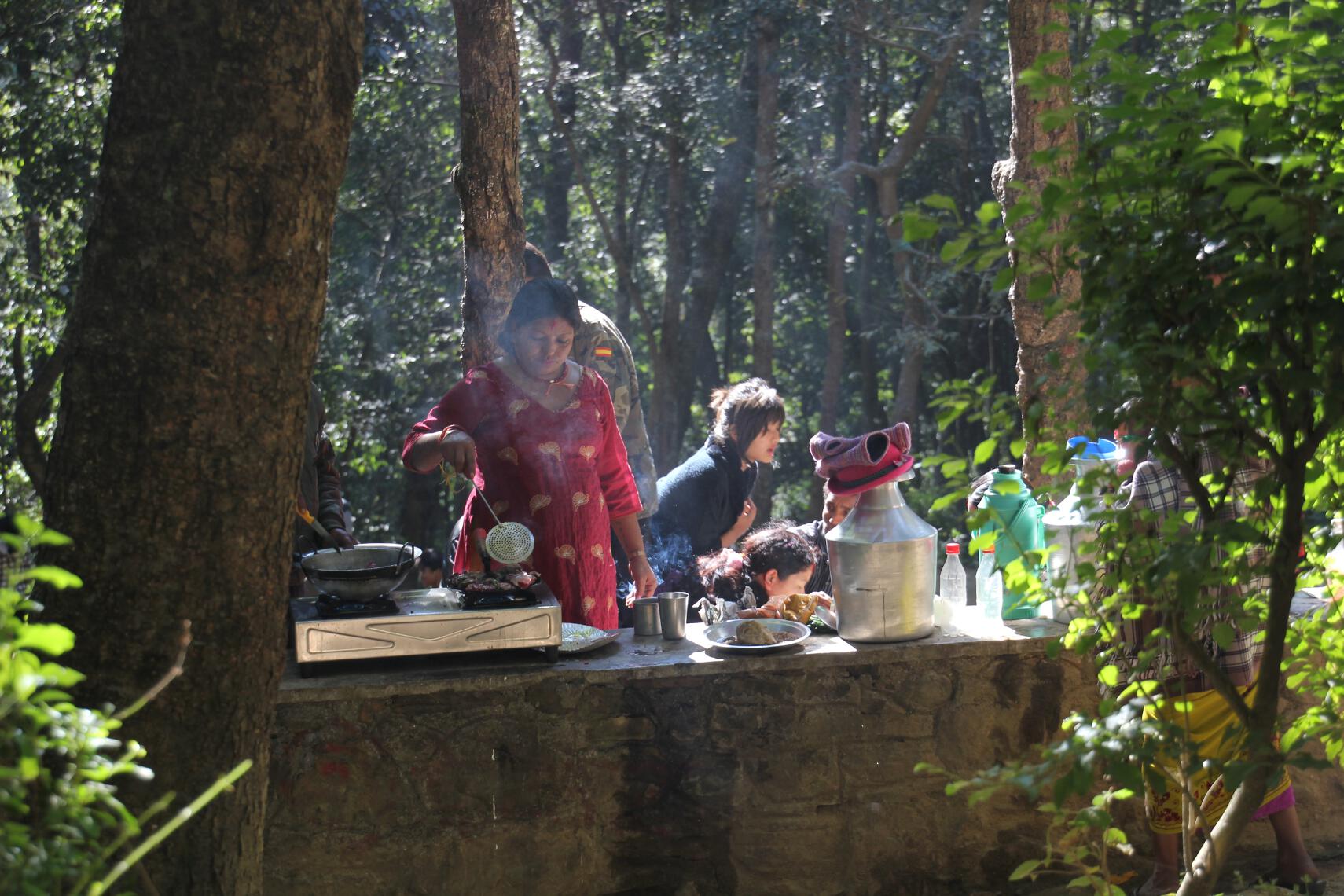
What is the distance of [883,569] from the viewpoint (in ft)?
10.9

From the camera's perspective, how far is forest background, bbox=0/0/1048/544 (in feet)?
30.5

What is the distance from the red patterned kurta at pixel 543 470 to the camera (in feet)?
12.1

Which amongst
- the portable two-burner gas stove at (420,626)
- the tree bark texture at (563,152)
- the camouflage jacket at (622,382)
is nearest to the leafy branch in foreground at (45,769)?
the portable two-burner gas stove at (420,626)

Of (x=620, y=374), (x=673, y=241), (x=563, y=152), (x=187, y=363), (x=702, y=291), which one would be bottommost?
(x=187, y=363)

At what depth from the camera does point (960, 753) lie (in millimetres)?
3516

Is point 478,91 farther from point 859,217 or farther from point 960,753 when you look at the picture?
point 859,217

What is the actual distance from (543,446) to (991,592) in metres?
1.45

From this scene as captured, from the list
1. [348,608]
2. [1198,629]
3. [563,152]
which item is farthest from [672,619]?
[563,152]

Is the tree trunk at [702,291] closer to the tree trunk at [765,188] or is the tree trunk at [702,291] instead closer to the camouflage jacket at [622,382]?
the tree trunk at [765,188]

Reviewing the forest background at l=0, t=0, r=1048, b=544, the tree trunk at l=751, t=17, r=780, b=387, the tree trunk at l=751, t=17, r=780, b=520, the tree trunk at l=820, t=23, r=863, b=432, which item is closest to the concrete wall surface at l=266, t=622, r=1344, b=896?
the forest background at l=0, t=0, r=1048, b=544

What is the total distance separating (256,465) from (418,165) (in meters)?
12.1

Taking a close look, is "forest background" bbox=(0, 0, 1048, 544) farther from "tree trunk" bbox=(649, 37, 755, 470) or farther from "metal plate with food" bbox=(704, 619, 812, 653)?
"metal plate with food" bbox=(704, 619, 812, 653)

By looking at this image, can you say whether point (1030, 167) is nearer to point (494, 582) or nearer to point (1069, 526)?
point (1069, 526)

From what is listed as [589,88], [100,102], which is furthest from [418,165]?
[100,102]
